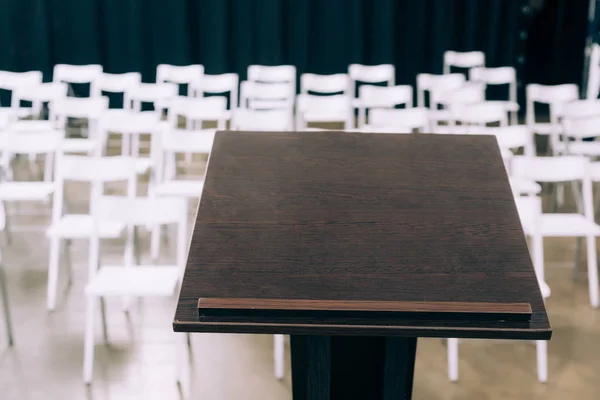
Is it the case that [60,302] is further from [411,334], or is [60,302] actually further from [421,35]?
[421,35]

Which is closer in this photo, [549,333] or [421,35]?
[549,333]

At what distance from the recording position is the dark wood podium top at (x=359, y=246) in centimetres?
155

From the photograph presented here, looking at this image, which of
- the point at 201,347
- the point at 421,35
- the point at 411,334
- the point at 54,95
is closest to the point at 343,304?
the point at 411,334

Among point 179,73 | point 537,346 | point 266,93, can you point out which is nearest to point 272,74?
point 266,93

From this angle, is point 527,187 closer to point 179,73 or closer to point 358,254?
point 358,254

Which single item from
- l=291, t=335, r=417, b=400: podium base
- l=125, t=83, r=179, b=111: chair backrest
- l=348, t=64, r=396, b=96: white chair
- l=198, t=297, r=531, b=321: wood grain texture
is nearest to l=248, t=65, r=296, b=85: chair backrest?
l=348, t=64, r=396, b=96: white chair

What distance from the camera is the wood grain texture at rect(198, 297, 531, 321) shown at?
5.07 feet

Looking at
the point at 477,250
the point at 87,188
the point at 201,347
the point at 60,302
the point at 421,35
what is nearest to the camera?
the point at 477,250

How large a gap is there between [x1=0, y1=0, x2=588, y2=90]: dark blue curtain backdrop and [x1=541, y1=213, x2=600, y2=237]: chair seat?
5676 mm

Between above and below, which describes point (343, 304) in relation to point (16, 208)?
above

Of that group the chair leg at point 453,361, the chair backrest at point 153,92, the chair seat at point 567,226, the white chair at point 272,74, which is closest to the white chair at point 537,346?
the chair leg at point 453,361

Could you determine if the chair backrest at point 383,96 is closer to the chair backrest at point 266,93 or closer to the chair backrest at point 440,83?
the chair backrest at point 440,83

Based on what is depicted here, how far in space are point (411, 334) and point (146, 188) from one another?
5143mm

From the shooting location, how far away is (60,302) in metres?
4.21
